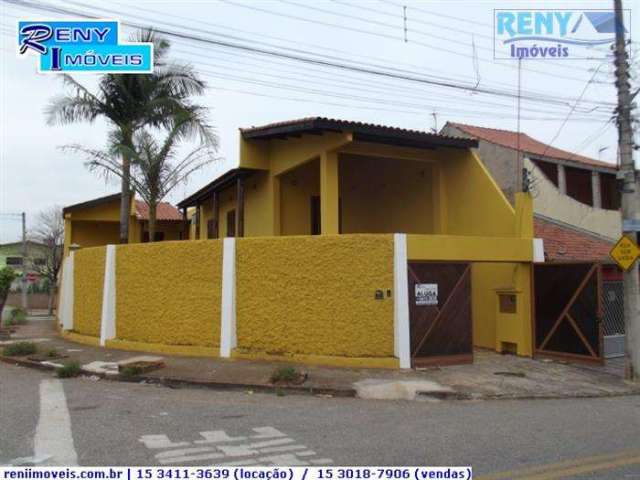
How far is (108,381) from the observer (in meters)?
10.8

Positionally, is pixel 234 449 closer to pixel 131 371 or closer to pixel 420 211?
pixel 131 371

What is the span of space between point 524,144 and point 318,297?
11156 millimetres

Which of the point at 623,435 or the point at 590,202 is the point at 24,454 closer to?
the point at 623,435

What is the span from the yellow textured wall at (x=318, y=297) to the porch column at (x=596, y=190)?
10.4 m

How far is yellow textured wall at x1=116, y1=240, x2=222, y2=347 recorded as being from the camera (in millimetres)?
12938

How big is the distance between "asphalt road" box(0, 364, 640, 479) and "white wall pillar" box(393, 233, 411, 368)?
7.68ft

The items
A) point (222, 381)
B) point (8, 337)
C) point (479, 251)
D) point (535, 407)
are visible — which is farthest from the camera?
point (8, 337)

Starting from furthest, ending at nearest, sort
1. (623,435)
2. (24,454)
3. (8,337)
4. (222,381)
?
(8,337), (222,381), (623,435), (24,454)

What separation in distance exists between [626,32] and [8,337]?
56.7 feet

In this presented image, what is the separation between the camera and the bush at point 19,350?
44.8 ft

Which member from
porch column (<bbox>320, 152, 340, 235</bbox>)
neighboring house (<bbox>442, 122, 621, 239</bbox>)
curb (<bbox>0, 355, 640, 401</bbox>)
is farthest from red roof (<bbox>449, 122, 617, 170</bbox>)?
curb (<bbox>0, 355, 640, 401</bbox>)

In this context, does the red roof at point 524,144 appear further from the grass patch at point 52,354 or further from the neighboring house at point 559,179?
the grass patch at point 52,354

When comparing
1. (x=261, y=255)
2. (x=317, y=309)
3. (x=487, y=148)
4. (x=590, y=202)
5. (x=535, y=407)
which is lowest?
(x=535, y=407)

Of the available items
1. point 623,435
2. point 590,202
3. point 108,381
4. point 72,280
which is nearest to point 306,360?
point 108,381
